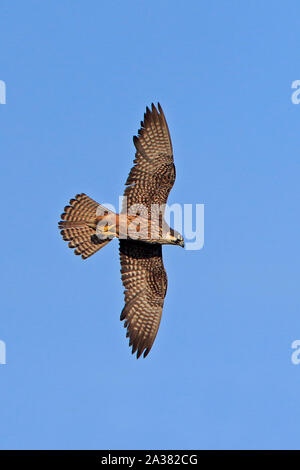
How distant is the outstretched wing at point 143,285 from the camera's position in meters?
17.3

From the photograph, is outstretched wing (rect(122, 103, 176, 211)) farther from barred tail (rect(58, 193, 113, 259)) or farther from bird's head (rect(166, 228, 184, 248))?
bird's head (rect(166, 228, 184, 248))

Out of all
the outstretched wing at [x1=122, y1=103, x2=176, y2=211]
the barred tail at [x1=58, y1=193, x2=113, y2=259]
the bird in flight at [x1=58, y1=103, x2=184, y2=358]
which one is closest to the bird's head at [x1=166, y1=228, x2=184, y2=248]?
the bird in flight at [x1=58, y1=103, x2=184, y2=358]

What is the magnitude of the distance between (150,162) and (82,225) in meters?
1.69

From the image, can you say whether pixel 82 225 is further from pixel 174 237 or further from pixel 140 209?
pixel 174 237

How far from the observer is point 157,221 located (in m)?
16.6

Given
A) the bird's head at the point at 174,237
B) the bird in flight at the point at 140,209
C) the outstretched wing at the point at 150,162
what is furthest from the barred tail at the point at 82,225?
the bird's head at the point at 174,237

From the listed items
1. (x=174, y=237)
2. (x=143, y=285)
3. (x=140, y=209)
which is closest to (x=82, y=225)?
(x=140, y=209)

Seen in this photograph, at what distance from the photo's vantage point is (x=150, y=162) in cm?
1664

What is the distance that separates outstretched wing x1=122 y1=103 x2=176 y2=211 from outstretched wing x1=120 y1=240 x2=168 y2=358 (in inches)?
43.9

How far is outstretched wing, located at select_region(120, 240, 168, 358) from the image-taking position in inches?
680

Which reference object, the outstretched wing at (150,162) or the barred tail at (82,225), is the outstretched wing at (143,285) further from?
the outstretched wing at (150,162)
